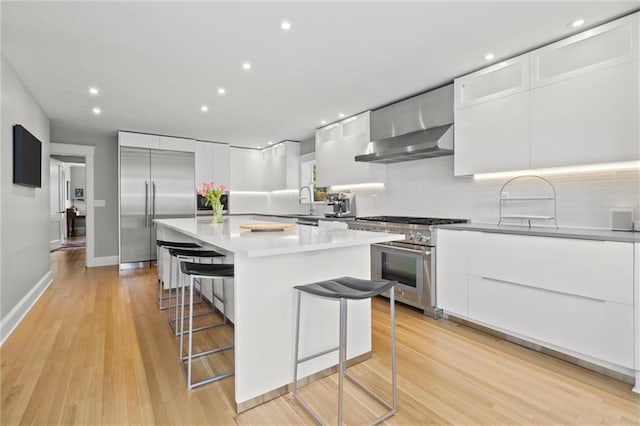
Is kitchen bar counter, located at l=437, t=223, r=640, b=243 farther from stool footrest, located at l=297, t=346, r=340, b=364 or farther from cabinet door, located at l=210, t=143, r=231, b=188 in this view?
cabinet door, located at l=210, t=143, r=231, b=188

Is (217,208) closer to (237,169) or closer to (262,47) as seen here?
(262,47)

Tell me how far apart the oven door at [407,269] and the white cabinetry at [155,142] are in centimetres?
421

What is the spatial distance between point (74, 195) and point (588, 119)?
46.1ft

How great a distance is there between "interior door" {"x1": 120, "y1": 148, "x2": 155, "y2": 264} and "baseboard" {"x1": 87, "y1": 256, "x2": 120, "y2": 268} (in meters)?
0.73

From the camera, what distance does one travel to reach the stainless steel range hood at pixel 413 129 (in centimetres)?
331

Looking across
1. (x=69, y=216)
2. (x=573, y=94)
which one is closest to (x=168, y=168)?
(x=573, y=94)

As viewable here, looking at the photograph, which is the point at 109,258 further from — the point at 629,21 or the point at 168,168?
the point at 629,21

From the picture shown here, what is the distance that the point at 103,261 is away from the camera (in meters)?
5.93

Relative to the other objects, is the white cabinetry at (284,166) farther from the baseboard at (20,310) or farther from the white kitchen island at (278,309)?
the white kitchen island at (278,309)

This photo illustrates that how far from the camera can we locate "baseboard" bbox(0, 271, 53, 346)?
2671 millimetres

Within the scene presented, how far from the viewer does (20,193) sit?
3.22 meters

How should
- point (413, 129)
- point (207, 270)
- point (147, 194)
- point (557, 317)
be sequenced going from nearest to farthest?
point (207, 270), point (557, 317), point (413, 129), point (147, 194)

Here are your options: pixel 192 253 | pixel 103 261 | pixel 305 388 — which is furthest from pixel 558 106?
pixel 103 261

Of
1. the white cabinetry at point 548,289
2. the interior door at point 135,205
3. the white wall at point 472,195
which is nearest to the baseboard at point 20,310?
the interior door at point 135,205
